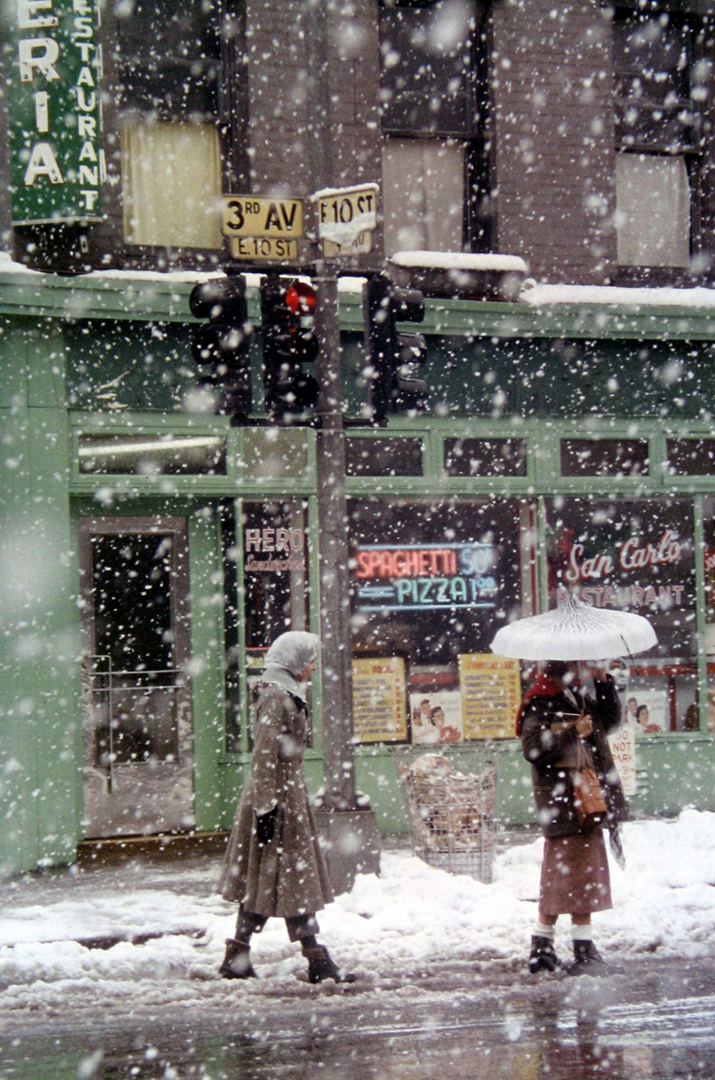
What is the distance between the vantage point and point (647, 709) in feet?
43.1

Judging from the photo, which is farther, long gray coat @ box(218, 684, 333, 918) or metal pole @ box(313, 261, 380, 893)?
metal pole @ box(313, 261, 380, 893)

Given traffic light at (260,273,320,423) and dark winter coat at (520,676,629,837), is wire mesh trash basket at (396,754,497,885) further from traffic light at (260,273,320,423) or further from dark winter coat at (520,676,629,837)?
traffic light at (260,273,320,423)

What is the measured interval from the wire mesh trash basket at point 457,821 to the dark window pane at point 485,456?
3.46 metres

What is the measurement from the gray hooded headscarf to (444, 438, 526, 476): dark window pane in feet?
16.4

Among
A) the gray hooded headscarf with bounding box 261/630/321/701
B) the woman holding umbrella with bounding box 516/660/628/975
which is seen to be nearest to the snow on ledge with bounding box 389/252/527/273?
the woman holding umbrella with bounding box 516/660/628/975

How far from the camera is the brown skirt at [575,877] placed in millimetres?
7711

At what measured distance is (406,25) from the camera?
42.3 feet

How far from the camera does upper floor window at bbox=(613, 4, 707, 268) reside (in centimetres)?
1361

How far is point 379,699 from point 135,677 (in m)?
2.14

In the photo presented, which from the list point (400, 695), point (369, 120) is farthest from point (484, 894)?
point (369, 120)

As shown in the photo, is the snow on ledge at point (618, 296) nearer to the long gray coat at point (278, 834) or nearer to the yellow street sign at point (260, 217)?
the yellow street sign at point (260, 217)

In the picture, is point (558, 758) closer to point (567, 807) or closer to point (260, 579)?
point (567, 807)

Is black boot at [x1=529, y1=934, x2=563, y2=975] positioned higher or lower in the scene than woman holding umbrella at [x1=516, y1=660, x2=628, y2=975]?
lower

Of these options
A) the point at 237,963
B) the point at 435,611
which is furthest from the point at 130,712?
the point at 237,963
